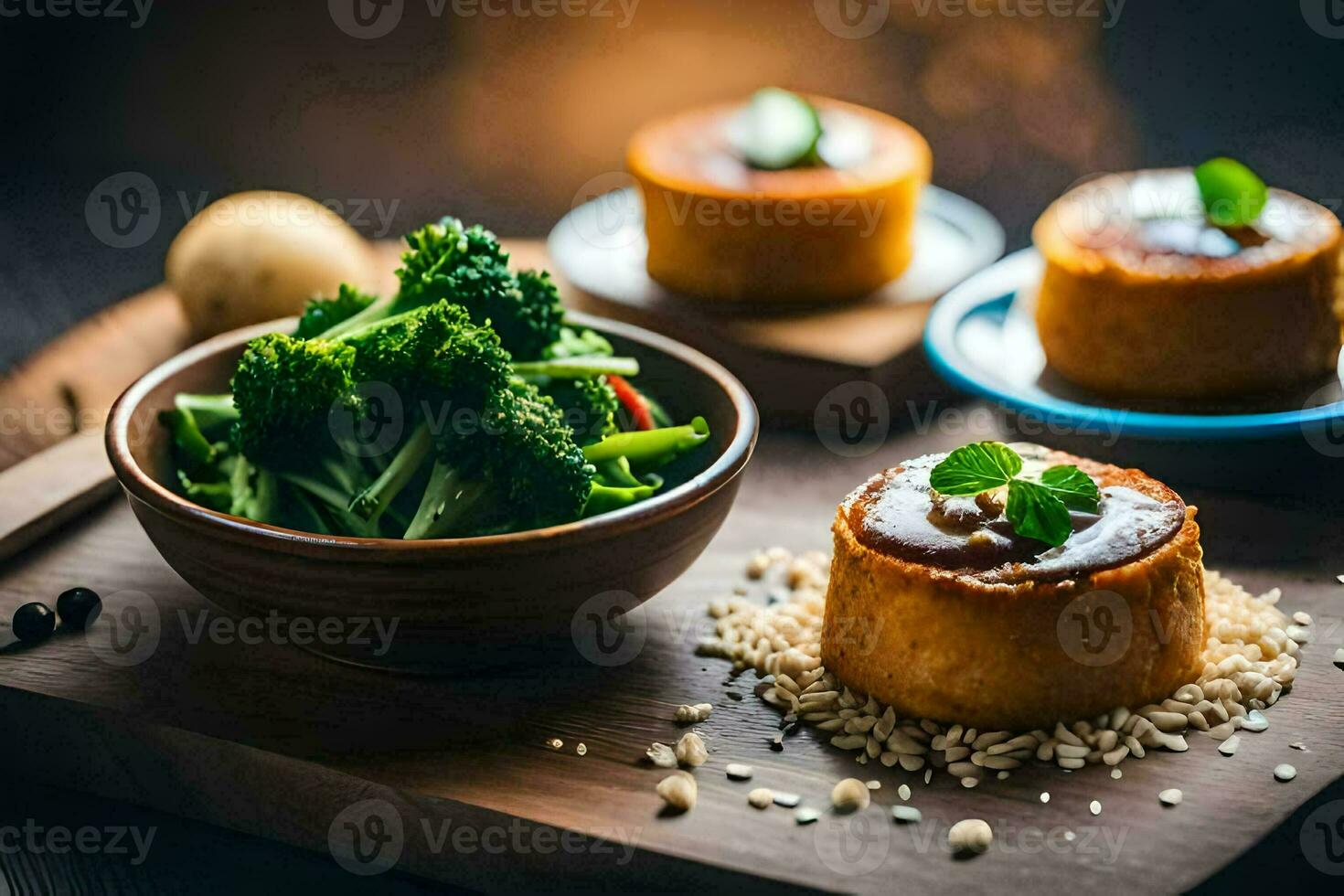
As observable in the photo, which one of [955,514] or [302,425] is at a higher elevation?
[302,425]

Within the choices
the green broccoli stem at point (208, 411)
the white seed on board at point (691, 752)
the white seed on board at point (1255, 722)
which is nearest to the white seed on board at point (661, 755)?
the white seed on board at point (691, 752)

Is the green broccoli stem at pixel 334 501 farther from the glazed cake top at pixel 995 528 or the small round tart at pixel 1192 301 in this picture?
the small round tart at pixel 1192 301

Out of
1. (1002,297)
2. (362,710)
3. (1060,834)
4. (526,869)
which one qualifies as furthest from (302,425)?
(1002,297)

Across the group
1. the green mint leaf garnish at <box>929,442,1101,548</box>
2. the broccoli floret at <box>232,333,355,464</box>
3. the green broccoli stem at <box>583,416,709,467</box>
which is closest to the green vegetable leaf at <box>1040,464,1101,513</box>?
the green mint leaf garnish at <box>929,442,1101,548</box>

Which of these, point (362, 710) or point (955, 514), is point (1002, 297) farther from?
point (362, 710)

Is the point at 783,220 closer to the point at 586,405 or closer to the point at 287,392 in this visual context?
the point at 586,405

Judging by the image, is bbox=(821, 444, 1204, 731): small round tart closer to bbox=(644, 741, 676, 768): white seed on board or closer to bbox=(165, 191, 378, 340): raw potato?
bbox=(644, 741, 676, 768): white seed on board
